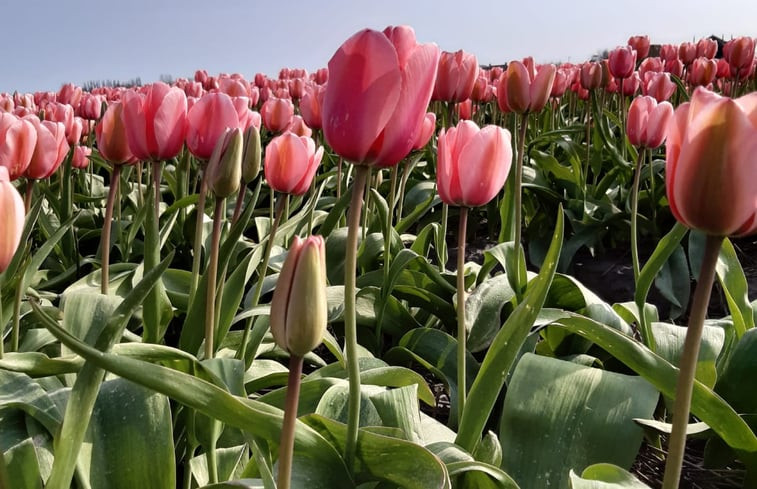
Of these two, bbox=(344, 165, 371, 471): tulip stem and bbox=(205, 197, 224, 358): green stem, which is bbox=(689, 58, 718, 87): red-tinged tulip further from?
bbox=(344, 165, 371, 471): tulip stem

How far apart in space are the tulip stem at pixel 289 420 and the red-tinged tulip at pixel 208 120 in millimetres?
875

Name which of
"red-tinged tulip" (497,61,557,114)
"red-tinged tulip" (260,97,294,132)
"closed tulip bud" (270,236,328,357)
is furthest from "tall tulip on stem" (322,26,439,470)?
"red-tinged tulip" (260,97,294,132)

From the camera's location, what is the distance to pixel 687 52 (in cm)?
581

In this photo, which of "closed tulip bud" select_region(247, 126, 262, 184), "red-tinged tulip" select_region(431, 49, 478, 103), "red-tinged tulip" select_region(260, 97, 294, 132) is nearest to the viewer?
"closed tulip bud" select_region(247, 126, 262, 184)

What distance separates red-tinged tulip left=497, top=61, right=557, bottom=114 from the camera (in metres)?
2.03

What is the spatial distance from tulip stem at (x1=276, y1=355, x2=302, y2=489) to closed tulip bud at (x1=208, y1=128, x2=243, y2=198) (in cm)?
63

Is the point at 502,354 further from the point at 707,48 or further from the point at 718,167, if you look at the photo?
the point at 707,48

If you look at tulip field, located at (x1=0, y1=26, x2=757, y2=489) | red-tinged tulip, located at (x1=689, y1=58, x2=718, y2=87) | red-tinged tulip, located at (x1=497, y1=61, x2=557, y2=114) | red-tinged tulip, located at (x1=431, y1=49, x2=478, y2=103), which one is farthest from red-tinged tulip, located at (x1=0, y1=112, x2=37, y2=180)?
red-tinged tulip, located at (x1=689, y1=58, x2=718, y2=87)

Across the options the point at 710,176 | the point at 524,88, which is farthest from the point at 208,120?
the point at 710,176

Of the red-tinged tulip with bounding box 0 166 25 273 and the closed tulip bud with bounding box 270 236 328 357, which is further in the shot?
the red-tinged tulip with bounding box 0 166 25 273

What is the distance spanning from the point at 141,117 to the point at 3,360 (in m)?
0.57

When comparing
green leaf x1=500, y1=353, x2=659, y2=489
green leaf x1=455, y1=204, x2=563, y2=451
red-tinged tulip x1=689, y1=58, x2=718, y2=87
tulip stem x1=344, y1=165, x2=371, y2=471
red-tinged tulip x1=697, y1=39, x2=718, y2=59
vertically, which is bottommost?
green leaf x1=500, y1=353, x2=659, y2=489

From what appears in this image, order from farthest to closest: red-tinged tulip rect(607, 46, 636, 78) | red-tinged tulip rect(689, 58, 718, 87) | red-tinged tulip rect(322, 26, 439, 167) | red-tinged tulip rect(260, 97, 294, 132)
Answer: red-tinged tulip rect(689, 58, 718, 87) → red-tinged tulip rect(607, 46, 636, 78) → red-tinged tulip rect(260, 97, 294, 132) → red-tinged tulip rect(322, 26, 439, 167)

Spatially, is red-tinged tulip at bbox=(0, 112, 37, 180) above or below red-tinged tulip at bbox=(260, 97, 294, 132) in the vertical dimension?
above
